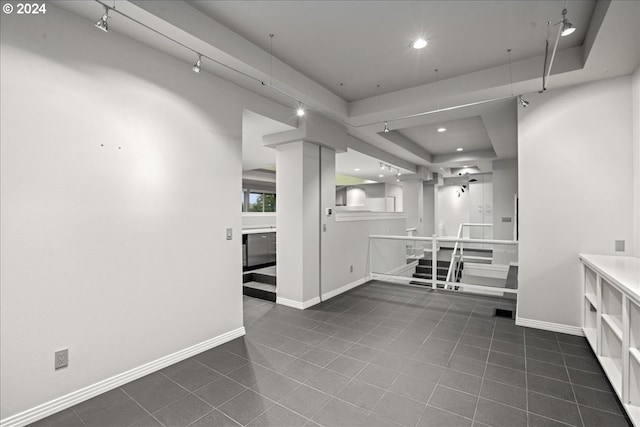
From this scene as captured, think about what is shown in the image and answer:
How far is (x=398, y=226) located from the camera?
24.5 ft

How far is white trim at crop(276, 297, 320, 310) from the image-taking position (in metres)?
4.28

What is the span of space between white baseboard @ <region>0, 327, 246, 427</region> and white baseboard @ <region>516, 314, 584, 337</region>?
3.63m

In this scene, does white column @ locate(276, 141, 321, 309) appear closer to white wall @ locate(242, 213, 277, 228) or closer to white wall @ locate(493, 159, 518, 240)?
white wall @ locate(242, 213, 277, 228)

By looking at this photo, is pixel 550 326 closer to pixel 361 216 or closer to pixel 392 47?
pixel 361 216

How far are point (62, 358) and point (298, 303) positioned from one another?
9.01 ft

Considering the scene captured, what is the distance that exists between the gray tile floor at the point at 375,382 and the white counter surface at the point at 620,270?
0.90 m

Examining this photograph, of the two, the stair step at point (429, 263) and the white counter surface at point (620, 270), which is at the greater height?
the white counter surface at point (620, 270)

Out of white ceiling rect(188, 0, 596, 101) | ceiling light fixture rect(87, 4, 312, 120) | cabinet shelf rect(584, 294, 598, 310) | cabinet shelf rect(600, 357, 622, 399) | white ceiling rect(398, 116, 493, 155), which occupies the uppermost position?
white ceiling rect(398, 116, 493, 155)

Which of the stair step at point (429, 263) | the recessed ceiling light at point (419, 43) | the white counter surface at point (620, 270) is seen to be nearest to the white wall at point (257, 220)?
the stair step at point (429, 263)

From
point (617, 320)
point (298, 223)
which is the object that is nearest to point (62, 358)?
point (298, 223)

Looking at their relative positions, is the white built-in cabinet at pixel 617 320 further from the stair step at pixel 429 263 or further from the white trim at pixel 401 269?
the stair step at pixel 429 263

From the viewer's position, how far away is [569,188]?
130 inches

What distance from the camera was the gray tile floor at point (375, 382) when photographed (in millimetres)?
1966

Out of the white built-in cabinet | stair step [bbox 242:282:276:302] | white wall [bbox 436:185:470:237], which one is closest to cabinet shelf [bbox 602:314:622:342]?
the white built-in cabinet
